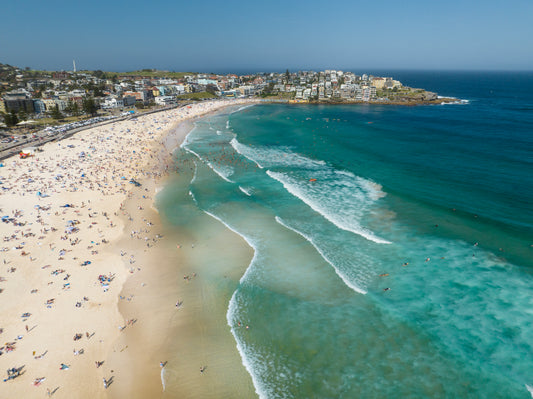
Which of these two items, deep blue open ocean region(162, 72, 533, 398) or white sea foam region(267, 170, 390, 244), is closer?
deep blue open ocean region(162, 72, 533, 398)

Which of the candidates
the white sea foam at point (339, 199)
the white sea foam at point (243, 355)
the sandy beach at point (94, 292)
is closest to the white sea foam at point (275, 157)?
the white sea foam at point (339, 199)

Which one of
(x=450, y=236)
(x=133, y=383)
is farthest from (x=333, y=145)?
(x=133, y=383)

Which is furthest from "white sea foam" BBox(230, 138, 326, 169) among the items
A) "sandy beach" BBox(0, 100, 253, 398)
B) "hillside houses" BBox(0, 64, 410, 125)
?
"hillside houses" BBox(0, 64, 410, 125)

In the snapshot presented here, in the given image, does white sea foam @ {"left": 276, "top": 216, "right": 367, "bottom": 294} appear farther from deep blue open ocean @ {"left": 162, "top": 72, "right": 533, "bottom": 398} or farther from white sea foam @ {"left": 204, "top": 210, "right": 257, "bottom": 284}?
white sea foam @ {"left": 204, "top": 210, "right": 257, "bottom": 284}

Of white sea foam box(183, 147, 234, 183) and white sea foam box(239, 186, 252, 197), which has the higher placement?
white sea foam box(183, 147, 234, 183)

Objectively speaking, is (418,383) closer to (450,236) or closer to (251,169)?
(450,236)

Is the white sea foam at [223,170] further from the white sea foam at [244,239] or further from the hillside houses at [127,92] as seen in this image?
the hillside houses at [127,92]
